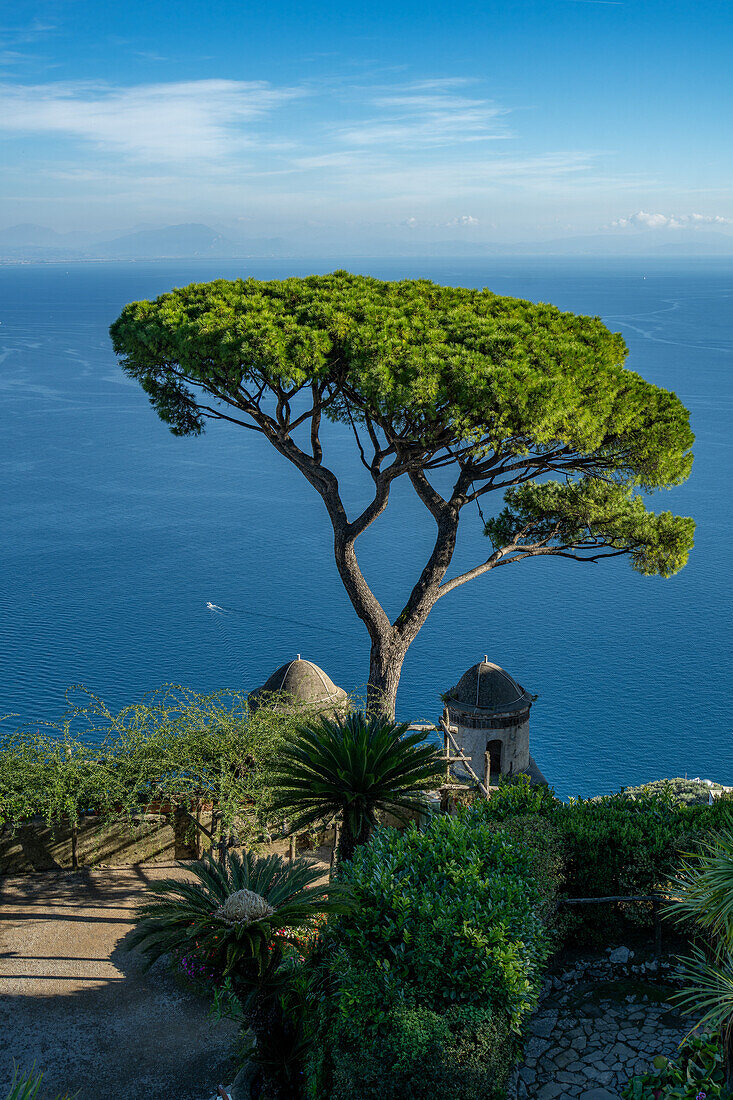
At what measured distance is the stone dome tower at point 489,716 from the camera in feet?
62.3

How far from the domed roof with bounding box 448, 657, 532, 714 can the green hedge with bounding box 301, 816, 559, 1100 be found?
10.0m

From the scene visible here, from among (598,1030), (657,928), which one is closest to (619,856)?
(657,928)

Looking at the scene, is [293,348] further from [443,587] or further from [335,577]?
[335,577]

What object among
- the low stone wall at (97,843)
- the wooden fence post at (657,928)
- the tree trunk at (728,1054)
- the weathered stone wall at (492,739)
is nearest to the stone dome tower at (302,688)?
the weathered stone wall at (492,739)

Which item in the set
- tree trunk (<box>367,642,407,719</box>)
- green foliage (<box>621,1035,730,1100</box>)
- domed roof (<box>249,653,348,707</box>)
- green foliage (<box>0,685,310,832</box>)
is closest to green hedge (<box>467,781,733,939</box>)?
green foliage (<box>621,1035,730,1100</box>)

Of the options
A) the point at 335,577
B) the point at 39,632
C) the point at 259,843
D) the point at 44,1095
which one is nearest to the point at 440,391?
the point at 259,843

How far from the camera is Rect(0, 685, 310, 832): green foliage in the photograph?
41.0ft

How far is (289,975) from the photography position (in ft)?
28.0

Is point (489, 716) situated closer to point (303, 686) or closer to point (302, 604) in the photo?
point (303, 686)

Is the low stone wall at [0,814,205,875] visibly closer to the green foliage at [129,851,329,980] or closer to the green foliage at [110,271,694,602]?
the green foliage at [129,851,329,980]

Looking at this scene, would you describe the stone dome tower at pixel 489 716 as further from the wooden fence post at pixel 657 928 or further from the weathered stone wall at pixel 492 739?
the wooden fence post at pixel 657 928

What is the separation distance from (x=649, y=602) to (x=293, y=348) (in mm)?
38925

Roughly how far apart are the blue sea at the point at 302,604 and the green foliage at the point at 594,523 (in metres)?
14.4

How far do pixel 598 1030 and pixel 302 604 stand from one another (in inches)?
1588
